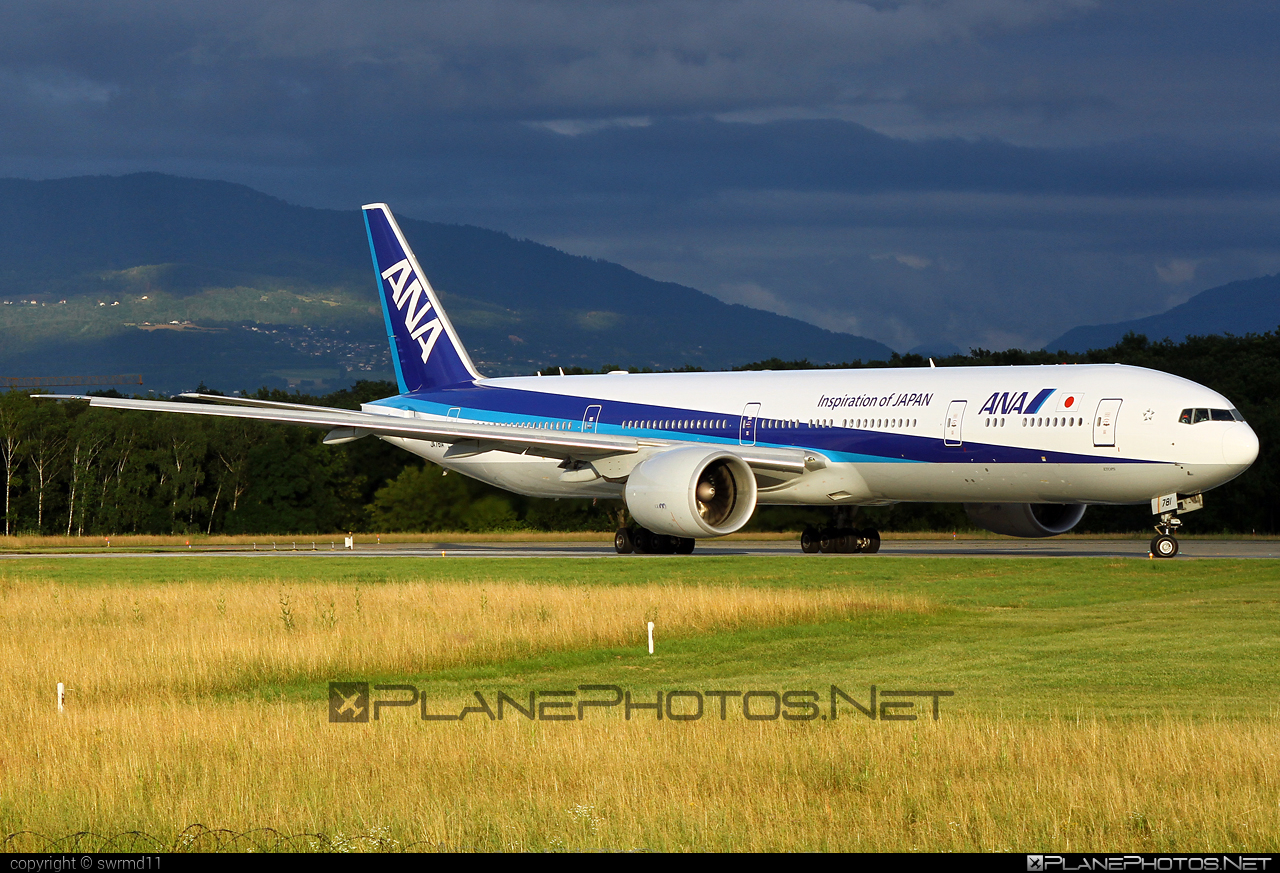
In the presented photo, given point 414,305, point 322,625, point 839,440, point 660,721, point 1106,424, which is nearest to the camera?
point 660,721

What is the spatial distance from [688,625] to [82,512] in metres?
57.5

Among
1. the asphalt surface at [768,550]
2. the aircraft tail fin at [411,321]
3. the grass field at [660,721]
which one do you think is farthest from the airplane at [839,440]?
the grass field at [660,721]

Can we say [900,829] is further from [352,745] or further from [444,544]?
[444,544]

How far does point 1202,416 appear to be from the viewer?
1169 inches

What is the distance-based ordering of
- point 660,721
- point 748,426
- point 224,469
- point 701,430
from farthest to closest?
point 224,469 → point 701,430 → point 748,426 → point 660,721

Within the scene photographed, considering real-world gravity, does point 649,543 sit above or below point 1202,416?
below

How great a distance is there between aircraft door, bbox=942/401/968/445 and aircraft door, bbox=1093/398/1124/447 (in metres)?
2.75

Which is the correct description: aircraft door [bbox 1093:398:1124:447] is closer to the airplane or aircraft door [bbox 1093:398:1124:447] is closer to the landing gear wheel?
the airplane

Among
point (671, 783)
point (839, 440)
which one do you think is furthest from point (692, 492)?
point (671, 783)

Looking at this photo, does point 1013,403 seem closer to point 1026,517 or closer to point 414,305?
point 1026,517

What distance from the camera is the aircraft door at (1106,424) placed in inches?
1176

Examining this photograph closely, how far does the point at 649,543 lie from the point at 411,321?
11.2 m

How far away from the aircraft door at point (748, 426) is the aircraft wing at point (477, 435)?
0.69ft

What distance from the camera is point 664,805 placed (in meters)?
9.80
